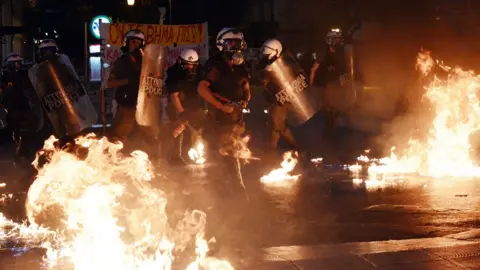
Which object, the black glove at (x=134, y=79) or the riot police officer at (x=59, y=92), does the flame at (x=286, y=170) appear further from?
the riot police officer at (x=59, y=92)

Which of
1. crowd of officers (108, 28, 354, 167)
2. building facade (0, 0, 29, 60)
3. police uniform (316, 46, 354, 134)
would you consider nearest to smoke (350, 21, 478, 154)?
police uniform (316, 46, 354, 134)

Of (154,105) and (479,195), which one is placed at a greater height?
(154,105)

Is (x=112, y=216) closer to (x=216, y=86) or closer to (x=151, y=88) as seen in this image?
(x=216, y=86)

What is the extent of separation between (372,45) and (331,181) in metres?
8.26

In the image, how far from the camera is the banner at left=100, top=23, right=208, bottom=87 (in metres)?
15.7

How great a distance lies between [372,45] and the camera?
17.8 meters

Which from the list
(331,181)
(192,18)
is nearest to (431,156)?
(331,181)

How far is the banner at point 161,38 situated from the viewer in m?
15.7

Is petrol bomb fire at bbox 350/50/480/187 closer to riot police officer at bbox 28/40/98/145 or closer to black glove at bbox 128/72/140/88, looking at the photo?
black glove at bbox 128/72/140/88

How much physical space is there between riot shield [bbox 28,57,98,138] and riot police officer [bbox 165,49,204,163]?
159 cm

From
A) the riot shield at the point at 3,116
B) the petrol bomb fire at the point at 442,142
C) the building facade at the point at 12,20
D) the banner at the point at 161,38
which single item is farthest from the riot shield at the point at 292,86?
the building facade at the point at 12,20

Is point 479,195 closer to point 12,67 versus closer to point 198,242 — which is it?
point 198,242

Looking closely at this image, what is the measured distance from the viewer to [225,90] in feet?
27.5

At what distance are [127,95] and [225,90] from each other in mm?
2402
